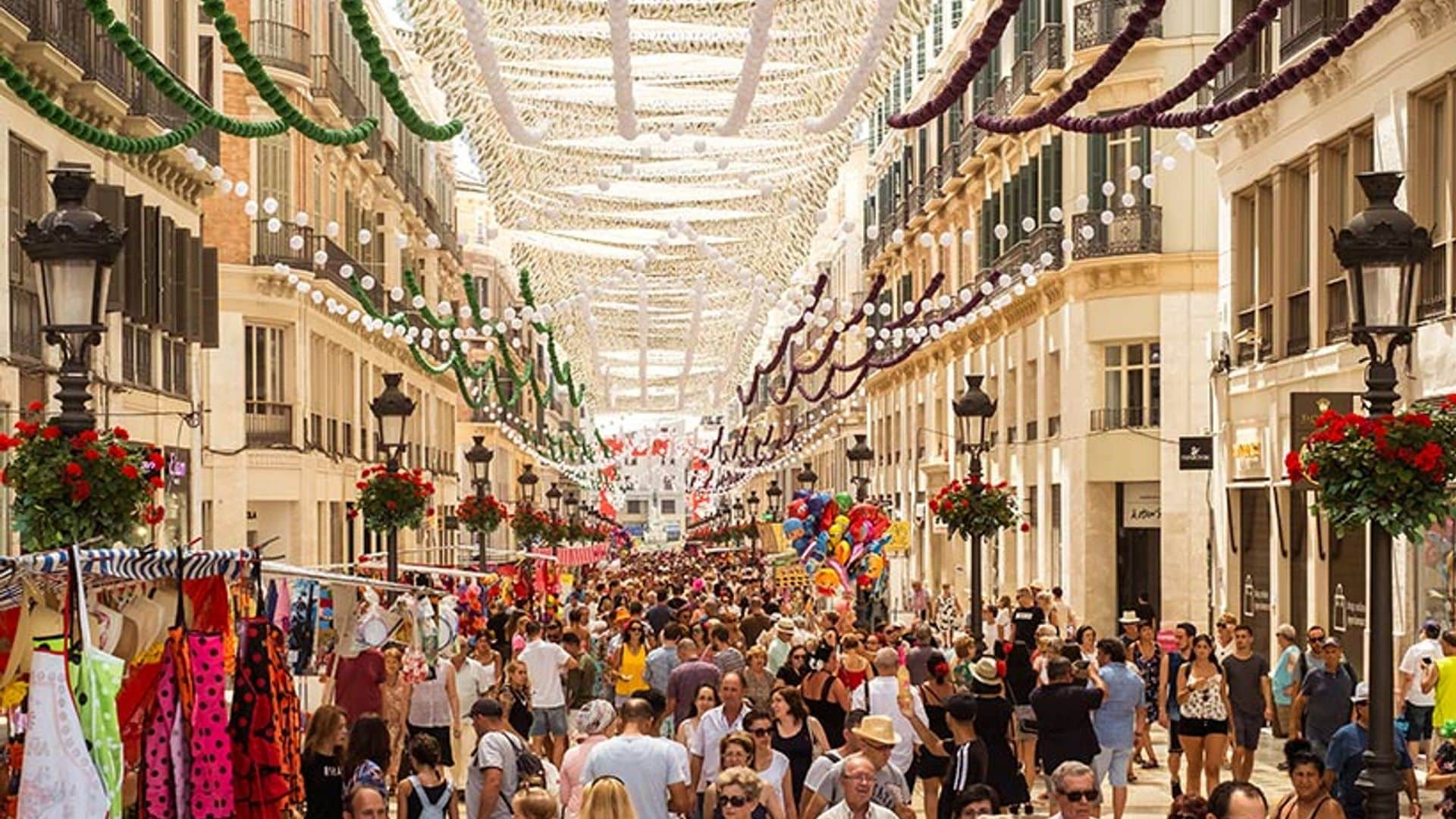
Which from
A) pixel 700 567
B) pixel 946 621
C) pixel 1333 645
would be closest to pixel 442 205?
pixel 700 567

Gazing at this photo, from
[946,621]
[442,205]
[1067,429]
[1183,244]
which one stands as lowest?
[946,621]

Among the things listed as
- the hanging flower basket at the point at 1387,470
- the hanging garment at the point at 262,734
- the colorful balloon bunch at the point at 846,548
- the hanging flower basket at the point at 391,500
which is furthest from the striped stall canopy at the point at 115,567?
the colorful balloon bunch at the point at 846,548

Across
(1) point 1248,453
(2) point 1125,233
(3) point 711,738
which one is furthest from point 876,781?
(2) point 1125,233

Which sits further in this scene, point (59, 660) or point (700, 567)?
point (700, 567)

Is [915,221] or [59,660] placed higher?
[915,221]

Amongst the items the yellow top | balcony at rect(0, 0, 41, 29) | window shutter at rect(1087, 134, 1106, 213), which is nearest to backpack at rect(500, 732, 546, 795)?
the yellow top

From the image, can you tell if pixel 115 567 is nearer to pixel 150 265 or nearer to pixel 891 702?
pixel 891 702

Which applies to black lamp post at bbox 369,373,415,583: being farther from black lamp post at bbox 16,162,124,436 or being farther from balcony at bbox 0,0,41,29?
black lamp post at bbox 16,162,124,436

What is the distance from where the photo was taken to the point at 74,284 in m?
12.5

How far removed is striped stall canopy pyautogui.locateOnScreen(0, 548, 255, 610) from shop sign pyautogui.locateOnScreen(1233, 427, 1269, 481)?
64.7 feet

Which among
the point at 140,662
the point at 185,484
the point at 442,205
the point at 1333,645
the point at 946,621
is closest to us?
the point at 140,662

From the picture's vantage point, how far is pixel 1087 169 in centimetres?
3778

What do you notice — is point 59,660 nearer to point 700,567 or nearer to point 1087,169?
point 1087,169

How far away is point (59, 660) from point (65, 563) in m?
0.72
